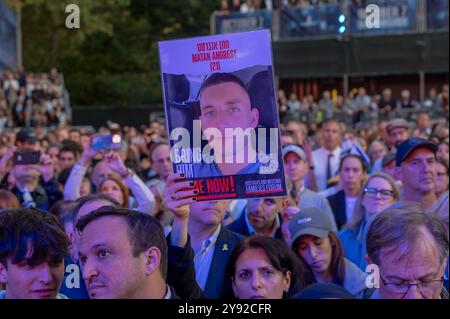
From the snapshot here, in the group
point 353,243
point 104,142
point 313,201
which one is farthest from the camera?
point 313,201

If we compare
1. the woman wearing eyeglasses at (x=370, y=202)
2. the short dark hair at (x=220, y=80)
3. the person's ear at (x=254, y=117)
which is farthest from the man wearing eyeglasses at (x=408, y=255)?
the woman wearing eyeglasses at (x=370, y=202)

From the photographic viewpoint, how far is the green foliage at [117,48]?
3925cm

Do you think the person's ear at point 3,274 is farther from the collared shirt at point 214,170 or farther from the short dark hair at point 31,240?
the collared shirt at point 214,170

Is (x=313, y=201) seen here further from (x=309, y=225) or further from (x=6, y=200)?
(x=6, y=200)

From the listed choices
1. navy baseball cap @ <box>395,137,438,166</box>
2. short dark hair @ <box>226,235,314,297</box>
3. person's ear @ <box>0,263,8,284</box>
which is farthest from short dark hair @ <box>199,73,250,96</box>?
navy baseball cap @ <box>395,137,438,166</box>

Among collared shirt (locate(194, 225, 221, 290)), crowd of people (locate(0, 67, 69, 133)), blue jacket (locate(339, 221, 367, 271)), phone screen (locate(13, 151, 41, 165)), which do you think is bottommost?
blue jacket (locate(339, 221, 367, 271))

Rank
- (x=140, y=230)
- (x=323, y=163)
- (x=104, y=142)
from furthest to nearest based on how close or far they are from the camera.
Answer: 1. (x=323, y=163)
2. (x=104, y=142)
3. (x=140, y=230)

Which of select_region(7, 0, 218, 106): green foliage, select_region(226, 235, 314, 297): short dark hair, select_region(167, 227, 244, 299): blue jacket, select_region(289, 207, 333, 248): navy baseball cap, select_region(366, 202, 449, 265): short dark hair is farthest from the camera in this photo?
select_region(7, 0, 218, 106): green foliage

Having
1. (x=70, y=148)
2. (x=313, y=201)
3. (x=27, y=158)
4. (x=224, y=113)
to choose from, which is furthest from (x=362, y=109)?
(x=224, y=113)

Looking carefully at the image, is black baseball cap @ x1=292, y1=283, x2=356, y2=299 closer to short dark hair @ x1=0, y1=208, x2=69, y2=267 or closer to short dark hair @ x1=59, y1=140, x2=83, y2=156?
short dark hair @ x1=0, y1=208, x2=69, y2=267

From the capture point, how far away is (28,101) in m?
21.5

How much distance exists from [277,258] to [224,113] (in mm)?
873

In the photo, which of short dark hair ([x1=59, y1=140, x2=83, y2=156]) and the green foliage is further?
the green foliage

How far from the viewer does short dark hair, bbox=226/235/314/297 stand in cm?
445
